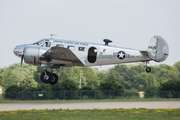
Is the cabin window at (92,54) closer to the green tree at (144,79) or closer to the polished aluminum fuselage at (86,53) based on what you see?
the polished aluminum fuselage at (86,53)

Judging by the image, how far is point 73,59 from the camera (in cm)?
2255

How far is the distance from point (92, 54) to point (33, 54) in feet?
16.8

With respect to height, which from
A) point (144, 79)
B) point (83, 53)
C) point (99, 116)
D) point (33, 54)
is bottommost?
point (99, 116)

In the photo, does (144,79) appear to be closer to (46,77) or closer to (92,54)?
(92,54)

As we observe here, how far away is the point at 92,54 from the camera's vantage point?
22.9 metres

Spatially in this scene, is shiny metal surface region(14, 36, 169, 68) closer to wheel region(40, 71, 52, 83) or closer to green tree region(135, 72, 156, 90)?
wheel region(40, 71, 52, 83)

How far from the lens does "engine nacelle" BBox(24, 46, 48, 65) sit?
2186 centimetres

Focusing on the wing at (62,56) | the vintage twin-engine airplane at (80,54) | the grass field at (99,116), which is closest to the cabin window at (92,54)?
the vintage twin-engine airplane at (80,54)

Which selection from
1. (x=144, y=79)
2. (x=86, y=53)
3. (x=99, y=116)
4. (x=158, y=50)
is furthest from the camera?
(x=144, y=79)

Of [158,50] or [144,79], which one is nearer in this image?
[158,50]

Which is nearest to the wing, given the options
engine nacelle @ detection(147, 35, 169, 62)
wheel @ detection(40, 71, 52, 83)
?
wheel @ detection(40, 71, 52, 83)

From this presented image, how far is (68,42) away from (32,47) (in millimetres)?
3118

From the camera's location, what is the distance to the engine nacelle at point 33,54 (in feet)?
71.7

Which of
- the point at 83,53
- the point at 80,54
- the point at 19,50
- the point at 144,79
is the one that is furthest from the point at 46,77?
the point at 144,79
